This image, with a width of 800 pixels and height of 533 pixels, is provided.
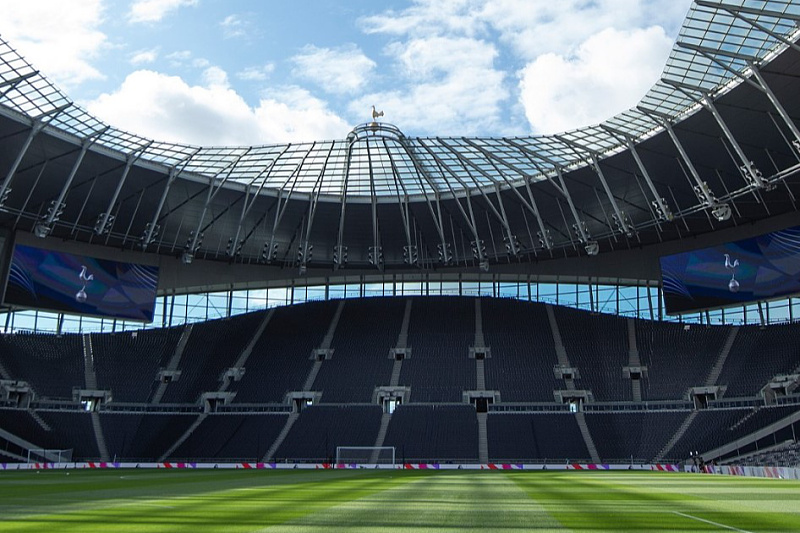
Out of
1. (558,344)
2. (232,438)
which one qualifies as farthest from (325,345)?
(558,344)

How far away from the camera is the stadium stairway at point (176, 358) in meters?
62.3

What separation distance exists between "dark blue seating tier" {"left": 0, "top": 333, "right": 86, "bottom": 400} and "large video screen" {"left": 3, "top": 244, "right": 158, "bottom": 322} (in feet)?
14.7

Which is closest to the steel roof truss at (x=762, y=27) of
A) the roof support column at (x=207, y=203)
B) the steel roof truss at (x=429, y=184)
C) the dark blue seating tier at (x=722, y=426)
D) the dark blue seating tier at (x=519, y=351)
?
the steel roof truss at (x=429, y=184)

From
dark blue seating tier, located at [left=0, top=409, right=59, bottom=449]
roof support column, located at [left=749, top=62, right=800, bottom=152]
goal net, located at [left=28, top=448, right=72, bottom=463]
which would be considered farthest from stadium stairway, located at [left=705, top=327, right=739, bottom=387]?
dark blue seating tier, located at [left=0, top=409, right=59, bottom=449]

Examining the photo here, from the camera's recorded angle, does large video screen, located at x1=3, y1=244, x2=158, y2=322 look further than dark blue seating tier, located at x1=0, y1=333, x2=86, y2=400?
No

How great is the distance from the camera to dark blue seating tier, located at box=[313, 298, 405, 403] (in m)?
60.5

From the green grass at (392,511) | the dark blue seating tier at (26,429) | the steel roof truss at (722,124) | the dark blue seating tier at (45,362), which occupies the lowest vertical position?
the green grass at (392,511)

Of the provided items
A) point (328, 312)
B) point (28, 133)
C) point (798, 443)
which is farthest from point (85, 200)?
point (798, 443)

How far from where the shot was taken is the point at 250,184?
58281 mm

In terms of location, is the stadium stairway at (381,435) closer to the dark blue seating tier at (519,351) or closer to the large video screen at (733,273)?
the dark blue seating tier at (519,351)

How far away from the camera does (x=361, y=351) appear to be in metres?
65.4

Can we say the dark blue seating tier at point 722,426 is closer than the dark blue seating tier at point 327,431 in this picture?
Yes

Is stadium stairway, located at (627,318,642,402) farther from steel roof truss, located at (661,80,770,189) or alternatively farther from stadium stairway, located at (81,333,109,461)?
stadium stairway, located at (81,333,109,461)

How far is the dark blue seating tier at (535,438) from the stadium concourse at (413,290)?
22cm
